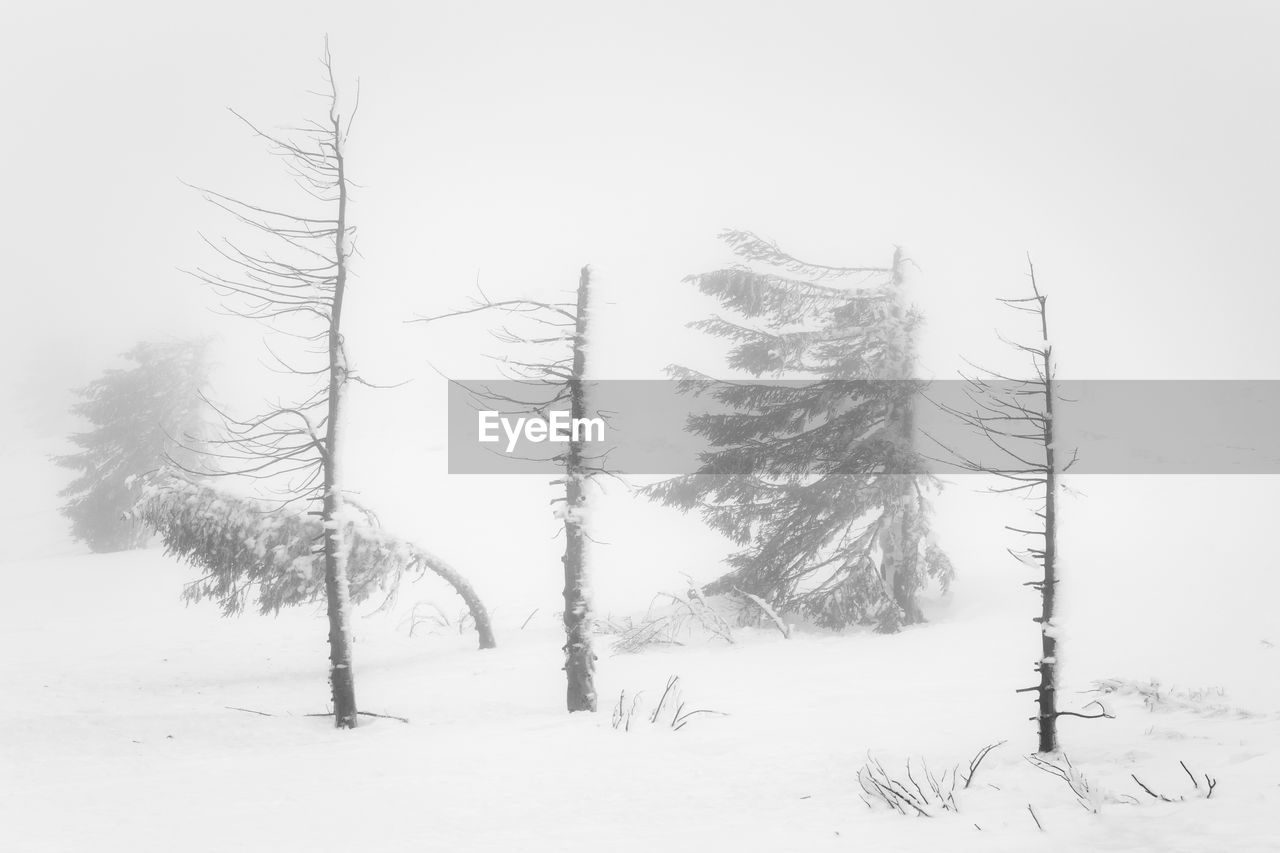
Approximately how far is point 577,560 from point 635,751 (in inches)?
120

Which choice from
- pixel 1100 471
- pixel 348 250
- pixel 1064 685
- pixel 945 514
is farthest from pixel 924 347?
pixel 1100 471

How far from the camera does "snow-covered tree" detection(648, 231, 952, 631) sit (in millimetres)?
15414

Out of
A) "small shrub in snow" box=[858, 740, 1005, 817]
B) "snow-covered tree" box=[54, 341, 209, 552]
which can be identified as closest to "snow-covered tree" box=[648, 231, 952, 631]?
"small shrub in snow" box=[858, 740, 1005, 817]

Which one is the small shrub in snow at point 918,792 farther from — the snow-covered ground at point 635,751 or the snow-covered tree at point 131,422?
the snow-covered tree at point 131,422

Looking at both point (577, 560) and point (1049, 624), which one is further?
point (577, 560)

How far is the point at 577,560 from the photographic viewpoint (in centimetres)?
Answer: 1062

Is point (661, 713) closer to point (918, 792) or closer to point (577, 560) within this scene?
point (577, 560)

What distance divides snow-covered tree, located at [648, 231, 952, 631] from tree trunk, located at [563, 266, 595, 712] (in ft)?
18.6

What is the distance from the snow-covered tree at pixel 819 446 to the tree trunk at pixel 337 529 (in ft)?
25.6

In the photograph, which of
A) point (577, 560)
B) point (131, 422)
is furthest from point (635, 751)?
point (131, 422)

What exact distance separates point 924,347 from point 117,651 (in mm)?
19446

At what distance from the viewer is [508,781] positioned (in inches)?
291

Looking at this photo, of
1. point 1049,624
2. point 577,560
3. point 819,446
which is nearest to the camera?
point 1049,624

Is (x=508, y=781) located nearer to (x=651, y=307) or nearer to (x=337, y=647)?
(x=337, y=647)
